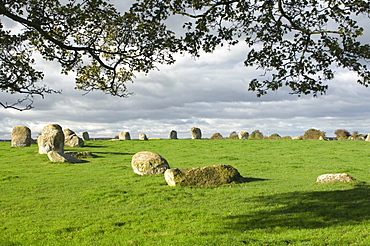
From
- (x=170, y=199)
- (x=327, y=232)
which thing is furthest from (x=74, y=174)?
(x=327, y=232)

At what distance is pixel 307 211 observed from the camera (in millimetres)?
13664

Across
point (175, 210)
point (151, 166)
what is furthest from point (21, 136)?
point (175, 210)

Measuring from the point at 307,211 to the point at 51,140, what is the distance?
89.0 ft

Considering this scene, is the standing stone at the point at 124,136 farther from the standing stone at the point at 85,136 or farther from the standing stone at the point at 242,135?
the standing stone at the point at 242,135

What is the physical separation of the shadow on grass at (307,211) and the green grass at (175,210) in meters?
0.03

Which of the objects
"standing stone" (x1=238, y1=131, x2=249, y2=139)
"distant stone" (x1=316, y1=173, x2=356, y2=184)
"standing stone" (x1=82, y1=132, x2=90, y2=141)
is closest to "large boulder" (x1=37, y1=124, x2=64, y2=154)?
"standing stone" (x1=82, y1=132, x2=90, y2=141)

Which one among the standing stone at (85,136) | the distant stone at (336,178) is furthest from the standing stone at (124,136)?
the distant stone at (336,178)

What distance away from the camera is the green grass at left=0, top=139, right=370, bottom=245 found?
11203 mm

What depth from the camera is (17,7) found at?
1562cm

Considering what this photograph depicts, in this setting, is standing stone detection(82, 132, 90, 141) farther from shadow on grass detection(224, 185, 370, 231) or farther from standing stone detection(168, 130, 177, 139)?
shadow on grass detection(224, 185, 370, 231)

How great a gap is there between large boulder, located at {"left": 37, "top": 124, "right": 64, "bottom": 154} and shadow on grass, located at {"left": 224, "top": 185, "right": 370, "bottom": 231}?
24130 mm

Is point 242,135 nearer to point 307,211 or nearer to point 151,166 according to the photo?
point 151,166

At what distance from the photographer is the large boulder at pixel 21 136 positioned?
4275cm

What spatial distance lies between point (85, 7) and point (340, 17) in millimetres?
10299
